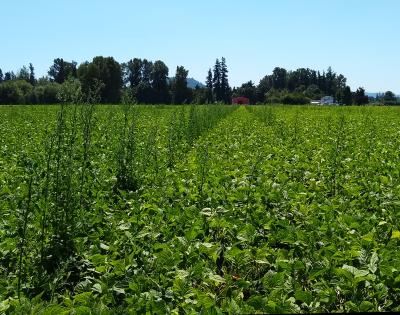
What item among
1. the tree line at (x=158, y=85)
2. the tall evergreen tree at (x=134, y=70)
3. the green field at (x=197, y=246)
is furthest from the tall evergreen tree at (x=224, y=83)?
the green field at (x=197, y=246)

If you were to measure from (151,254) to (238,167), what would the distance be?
4153 mm

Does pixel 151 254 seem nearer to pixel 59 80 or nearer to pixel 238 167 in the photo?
pixel 238 167

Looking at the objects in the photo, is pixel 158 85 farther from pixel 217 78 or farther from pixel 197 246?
pixel 197 246

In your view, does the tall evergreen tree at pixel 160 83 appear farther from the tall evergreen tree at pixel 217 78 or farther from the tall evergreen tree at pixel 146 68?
the tall evergreen tree at pixel 217 78

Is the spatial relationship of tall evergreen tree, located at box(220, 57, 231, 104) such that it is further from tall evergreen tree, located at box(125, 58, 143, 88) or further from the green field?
the green field

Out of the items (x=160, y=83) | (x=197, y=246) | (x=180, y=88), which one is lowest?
(x=197, y=246)

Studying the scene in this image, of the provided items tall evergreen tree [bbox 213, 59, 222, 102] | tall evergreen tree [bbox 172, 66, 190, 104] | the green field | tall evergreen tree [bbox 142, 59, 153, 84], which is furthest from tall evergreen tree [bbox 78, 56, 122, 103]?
the green field

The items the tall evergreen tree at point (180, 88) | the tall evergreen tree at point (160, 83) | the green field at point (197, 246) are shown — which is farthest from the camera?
the tall evergreen tree at point (160, 83)

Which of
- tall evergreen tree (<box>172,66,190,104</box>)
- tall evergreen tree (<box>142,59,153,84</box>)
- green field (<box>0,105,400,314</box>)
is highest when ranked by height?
tall evergreen tree (<box>142,59,153,84</box>)

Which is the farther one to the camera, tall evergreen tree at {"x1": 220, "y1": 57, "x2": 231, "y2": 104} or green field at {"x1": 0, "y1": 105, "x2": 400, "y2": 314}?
tall evergreen tree at {"x1": 220, "y1": 57, "x2": 231, "y2": 104}

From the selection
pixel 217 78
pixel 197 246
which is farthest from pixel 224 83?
pixel 197 246

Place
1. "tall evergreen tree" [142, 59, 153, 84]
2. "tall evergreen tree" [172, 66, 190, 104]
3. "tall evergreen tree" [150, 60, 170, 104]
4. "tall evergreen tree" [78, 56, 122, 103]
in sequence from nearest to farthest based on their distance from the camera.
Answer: "tall evergreen tree" [78, 56, 122, 103]
"tall evergreen tree" [172, 66, 190, 104]
"tall evergreen tree" [150, 60, 170, 104]
"tall evergreen tree" [142, 59, 153, 84]

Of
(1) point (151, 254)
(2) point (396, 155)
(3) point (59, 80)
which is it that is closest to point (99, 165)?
(1) point (151, 254)

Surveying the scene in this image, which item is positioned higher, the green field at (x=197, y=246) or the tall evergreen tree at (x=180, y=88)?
the tall evergreen tree at (x=180, y=88)
